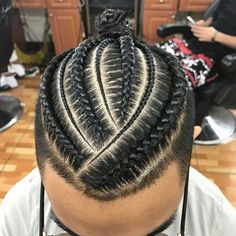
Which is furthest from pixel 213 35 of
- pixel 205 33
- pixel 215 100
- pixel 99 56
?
pixel 99 56

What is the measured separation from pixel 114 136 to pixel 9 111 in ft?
6.68

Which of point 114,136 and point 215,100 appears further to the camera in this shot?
point 215,100

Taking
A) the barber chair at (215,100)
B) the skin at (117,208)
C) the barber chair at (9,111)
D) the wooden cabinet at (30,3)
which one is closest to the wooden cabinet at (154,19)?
the barber chair at (215,100)

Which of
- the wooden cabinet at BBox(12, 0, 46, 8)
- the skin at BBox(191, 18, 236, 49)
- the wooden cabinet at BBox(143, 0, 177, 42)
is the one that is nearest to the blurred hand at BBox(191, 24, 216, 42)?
the skin at BBox(191, 18, 236, 49)

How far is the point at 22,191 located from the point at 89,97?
425 millimetres

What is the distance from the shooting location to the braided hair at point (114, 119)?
438mm

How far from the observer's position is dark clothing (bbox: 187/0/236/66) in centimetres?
177

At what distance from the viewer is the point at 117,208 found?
0.47 metres

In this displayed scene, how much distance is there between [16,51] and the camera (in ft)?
9.55

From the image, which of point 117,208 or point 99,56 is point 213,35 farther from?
point 117,208

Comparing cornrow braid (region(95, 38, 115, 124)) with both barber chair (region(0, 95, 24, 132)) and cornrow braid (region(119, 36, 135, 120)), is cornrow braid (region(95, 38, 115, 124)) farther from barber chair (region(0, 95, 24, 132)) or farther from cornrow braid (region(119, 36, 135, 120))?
barber chair (region(0, 95, 24, 132))

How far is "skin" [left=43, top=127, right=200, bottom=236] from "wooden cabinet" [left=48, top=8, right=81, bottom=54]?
6.98 ft

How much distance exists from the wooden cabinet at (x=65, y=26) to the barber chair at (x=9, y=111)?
0.63 metres

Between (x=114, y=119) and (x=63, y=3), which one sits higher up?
(x=114, y=119)
